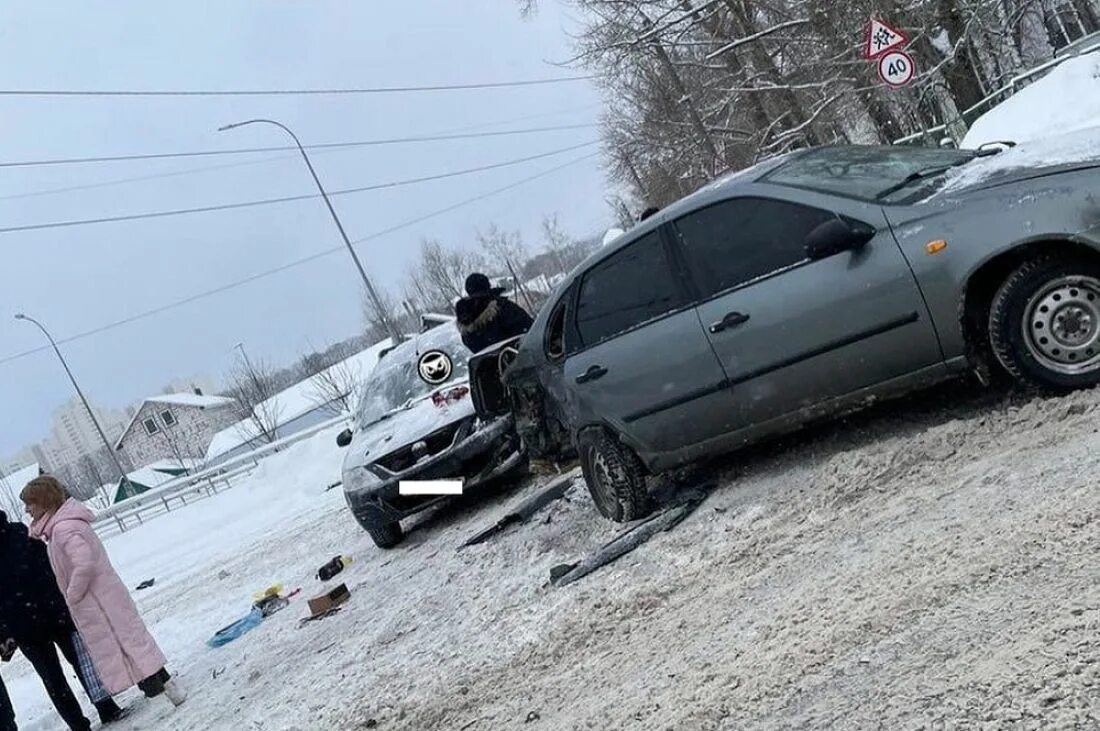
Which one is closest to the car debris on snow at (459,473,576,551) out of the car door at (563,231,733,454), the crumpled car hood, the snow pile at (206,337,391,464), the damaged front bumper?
the damaged front bumper

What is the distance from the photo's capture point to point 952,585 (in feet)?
11.0

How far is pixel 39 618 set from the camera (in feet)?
21.6

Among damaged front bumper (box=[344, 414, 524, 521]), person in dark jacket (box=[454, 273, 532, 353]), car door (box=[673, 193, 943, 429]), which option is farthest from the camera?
person in dark jacket (box=[454, 273, 532, 353])

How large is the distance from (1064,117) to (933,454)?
1192 centimetres

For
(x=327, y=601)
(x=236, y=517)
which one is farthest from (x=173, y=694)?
(x=236, y=517)

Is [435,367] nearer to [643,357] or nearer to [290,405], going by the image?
[643,357]

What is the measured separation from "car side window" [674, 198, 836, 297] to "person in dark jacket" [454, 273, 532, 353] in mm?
3472

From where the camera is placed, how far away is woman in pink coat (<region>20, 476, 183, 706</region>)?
621cm

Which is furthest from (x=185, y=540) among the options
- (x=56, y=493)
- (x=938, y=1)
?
(x=938, y=1)

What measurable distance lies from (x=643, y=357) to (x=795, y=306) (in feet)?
3.37

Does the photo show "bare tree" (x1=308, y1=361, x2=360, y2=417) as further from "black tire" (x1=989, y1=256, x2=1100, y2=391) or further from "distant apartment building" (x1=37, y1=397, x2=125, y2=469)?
"black tire" (x1=989, y1=256, x2=1100, y2=391)

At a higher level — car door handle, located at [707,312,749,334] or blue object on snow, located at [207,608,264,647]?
car door handle, located at [707,312,749,334]

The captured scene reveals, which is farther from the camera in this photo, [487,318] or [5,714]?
[487,318]

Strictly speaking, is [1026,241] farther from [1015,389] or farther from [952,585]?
[952,585]
